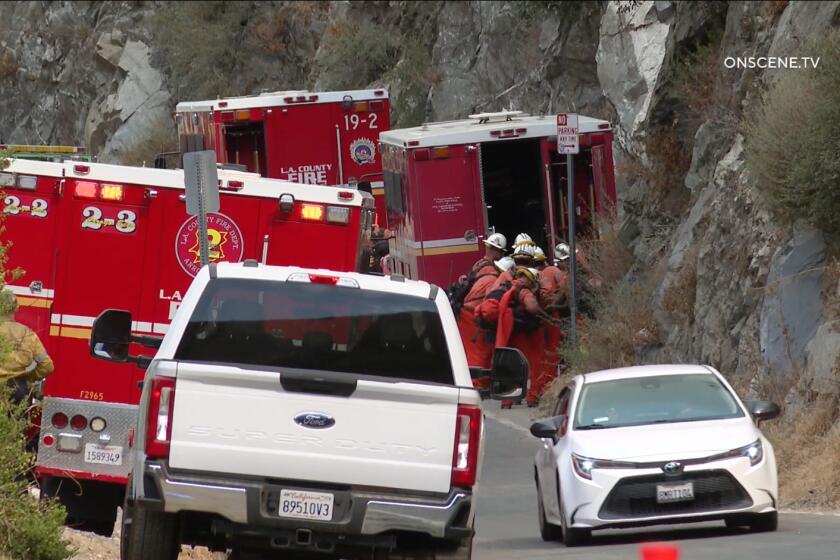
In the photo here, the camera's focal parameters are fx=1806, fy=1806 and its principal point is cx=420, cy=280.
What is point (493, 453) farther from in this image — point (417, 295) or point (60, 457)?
point (417, 295)

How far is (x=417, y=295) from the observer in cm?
974

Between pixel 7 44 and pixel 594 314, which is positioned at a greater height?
pixel 7 44

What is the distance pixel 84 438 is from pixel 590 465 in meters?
3.61

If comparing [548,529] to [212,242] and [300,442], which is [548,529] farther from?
[300,442]

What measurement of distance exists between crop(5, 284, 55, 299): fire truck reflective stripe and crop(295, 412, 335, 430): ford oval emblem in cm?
438

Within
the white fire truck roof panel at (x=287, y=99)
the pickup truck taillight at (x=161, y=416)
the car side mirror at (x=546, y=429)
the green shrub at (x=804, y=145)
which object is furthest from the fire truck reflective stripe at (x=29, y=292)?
the white fire truck roof panel at (x=287, y=99)

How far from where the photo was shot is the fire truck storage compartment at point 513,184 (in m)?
26.2

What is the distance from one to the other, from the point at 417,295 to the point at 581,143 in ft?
46.7

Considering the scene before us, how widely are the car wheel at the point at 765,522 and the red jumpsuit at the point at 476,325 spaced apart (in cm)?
858

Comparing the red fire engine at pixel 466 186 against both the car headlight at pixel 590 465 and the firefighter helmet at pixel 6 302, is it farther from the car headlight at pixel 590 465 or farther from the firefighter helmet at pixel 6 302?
the firefighter helmet at pixel 6 302

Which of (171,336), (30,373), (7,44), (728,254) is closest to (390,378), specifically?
(171,336)

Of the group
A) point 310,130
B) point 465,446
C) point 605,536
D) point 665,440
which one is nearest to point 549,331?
point 310,130

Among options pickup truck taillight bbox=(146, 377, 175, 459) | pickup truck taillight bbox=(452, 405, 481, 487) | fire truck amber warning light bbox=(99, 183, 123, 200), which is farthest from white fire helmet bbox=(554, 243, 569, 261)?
pickup truck taillight bbox=(146, 377, 175, 459)

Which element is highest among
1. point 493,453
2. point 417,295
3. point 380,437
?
point 417,295
